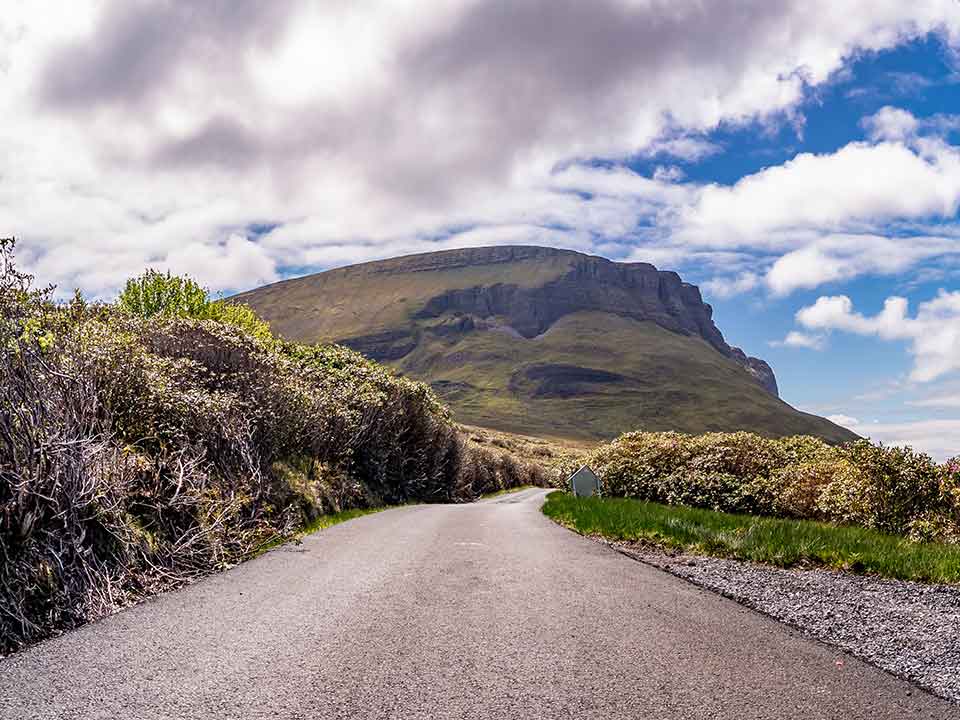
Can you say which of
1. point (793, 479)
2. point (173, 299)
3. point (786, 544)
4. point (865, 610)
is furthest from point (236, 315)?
point (865, 610)

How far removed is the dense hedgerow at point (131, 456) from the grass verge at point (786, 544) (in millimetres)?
7379

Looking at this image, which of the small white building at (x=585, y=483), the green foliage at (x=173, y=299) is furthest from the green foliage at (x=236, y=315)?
the small white building at (x=585, y=483)

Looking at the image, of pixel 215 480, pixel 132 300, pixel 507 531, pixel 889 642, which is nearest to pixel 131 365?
pixel 215 480

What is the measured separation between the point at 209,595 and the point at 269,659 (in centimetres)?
296

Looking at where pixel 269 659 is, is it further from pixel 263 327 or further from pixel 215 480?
pixel 263 327

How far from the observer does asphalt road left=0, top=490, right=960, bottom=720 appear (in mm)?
4789

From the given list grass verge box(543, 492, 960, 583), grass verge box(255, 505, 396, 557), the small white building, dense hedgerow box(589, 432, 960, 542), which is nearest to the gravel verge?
grass verge box(543, 492, 960, 583)

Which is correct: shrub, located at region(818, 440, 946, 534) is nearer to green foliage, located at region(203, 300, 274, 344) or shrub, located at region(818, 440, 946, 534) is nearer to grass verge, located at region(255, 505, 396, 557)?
grass verge, located at region(255, 505, 396, 557)

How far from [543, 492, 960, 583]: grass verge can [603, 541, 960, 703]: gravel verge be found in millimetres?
469

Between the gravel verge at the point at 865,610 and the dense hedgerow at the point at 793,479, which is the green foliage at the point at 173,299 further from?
the gravel verge at the point at 865,610

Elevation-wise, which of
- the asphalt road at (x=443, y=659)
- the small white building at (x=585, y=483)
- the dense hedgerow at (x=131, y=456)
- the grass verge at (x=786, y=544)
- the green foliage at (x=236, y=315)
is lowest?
the small white building at (x=585, y=483)

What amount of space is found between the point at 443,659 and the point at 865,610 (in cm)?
467

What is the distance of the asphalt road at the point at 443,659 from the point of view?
4789 mm

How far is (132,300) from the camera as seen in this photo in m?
36.6
